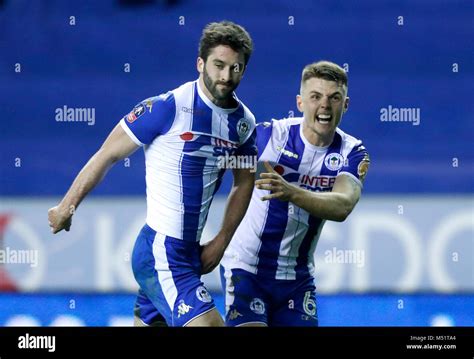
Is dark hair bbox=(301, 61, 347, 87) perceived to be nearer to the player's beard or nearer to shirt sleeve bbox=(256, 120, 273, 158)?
shirt sleeve bbox=(256, 120, 273, 158)

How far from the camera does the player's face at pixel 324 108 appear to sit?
163 inches

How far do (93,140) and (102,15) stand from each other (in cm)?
60

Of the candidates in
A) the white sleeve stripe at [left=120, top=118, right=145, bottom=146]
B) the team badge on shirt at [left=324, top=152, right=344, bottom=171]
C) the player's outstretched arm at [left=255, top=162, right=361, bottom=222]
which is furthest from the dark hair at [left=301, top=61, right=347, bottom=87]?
the white sleeve stripe at [left=120, top=118, right=145, bottom=146]

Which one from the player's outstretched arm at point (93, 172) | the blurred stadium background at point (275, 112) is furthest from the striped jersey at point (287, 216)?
the player's outstretched arm at point (93, 172)

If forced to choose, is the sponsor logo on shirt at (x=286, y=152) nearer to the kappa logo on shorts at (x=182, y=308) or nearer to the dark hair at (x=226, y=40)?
the dark hair at (x=226, y=40)

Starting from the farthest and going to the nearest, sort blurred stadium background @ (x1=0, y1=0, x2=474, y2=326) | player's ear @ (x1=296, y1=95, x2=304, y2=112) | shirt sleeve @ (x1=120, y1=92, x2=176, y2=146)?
blurred stadium background @ (x1=0, y1=0, x2=474, y2=326), player's ear @ (x1=296, y1=95, x2=304, y2=112), shirt sleeve @ (x1=120, y1=92, x2=176, y2=146)

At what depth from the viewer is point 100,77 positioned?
460 cm

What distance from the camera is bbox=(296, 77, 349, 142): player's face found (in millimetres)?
4145

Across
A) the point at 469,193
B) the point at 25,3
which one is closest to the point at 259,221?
the point at 469,193

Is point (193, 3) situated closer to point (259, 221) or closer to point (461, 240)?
point (259, 221)

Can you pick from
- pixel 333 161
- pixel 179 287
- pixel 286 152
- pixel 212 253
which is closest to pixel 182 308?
pixel 179 287

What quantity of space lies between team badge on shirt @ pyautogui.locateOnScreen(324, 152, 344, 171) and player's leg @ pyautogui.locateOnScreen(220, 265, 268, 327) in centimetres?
58
